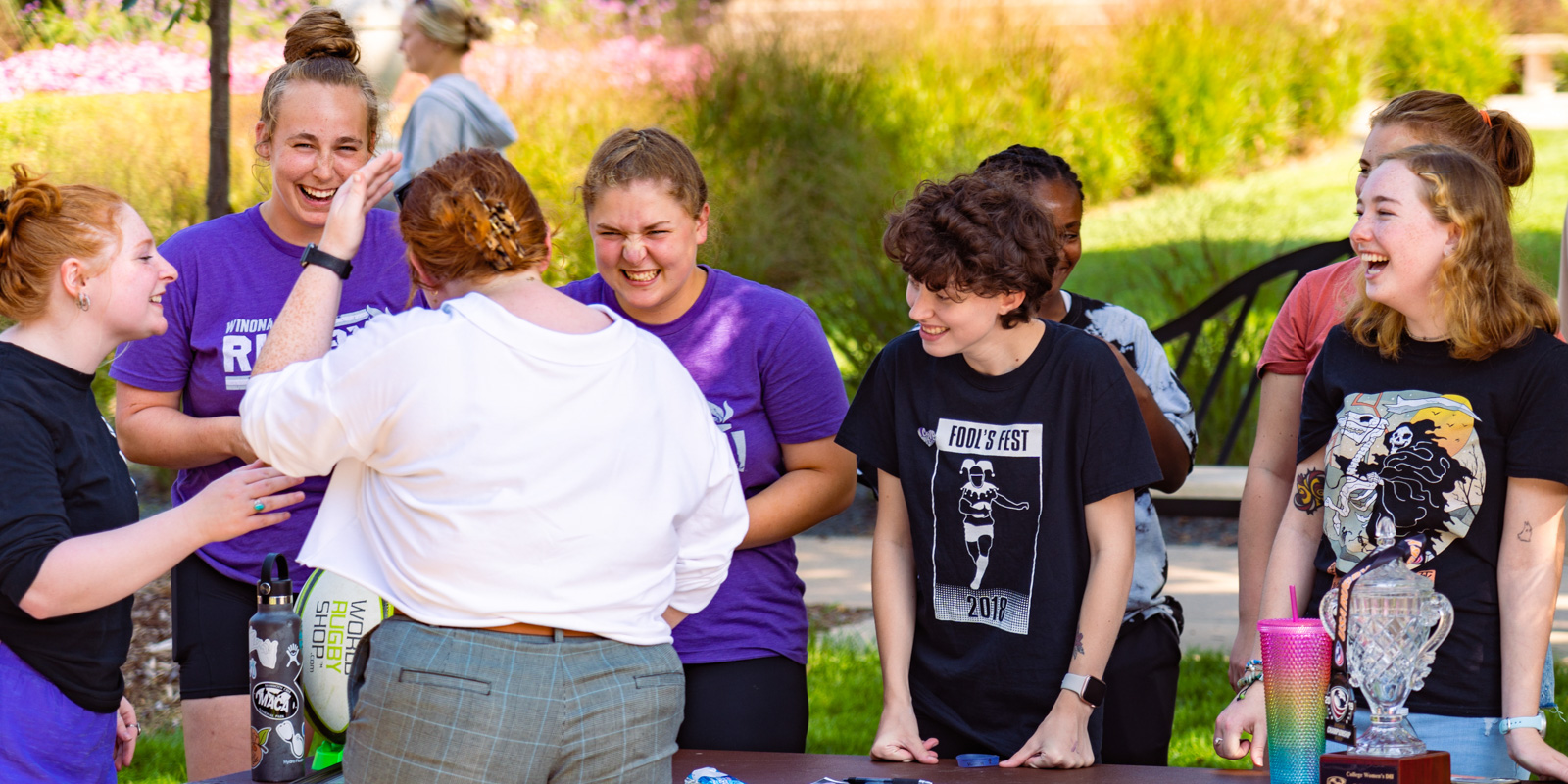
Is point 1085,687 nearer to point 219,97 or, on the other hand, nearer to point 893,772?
point 893,772

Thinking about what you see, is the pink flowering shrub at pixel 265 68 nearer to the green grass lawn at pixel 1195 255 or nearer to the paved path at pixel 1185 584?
the green grass lawn at pixel 1195 255

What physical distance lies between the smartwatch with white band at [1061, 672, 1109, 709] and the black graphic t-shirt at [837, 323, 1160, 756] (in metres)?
0.07

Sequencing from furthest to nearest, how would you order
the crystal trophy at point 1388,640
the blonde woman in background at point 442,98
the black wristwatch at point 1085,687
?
the blonde woman in background at point 442,98 < the black wristwatch at point 1085,687 < the crystal trophy at point 1388,640

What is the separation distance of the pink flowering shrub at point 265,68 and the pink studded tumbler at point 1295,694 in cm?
667

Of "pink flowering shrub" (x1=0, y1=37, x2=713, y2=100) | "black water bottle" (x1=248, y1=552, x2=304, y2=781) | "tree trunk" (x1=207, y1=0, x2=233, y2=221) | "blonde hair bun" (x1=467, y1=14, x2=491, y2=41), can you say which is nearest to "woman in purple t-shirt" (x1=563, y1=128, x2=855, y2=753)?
"black water bottle" (x1=248, y1=552, x2=304, y2=781)

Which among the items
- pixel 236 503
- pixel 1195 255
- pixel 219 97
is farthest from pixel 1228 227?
pixel 236 503

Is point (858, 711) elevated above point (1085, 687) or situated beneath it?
situated beneath

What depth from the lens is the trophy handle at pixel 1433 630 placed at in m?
2.16

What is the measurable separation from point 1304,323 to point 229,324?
2.12 metres

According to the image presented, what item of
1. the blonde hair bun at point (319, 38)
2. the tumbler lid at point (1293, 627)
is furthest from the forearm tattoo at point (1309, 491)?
the blonde hair bun at point (319, 38)

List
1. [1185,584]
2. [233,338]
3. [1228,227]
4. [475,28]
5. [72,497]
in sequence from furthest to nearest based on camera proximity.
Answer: [1228,227]
[1185,584]
[475,28]
[233,338]
[72,497]

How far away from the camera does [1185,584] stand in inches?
256

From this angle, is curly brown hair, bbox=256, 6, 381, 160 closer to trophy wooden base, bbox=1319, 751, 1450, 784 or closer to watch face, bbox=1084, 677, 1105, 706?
watch face, bbox=1084, 677, 1105, 706

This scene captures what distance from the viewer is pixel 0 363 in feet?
7.58
